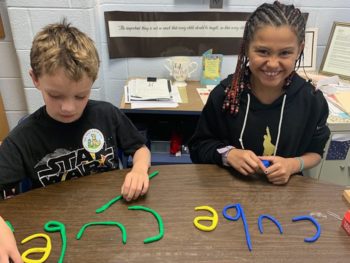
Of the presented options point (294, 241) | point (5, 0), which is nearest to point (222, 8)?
point (5, 0)

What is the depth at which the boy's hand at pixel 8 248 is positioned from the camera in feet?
2.33

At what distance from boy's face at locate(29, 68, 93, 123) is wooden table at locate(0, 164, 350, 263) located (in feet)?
0.75

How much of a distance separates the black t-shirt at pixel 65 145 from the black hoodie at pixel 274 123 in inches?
11.7

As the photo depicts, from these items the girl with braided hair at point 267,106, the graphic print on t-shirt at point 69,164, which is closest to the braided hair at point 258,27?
the girl with braided hair at point 267,106

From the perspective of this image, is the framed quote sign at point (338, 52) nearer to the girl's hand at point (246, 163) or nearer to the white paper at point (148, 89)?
the white paper at point (148, 89)

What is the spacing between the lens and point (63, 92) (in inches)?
39.0

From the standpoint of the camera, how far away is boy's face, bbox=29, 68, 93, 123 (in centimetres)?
97

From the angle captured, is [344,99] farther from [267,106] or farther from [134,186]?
[134,186]

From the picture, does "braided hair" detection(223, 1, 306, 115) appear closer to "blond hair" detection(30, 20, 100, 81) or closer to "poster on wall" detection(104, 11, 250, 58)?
"blond hair" detection(30, 20, 100, 81)

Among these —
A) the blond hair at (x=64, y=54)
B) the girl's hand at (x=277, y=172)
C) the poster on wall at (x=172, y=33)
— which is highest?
the blond hair at (x=64, y=54)

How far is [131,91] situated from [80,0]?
61 cm

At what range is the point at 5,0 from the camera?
1917 mm

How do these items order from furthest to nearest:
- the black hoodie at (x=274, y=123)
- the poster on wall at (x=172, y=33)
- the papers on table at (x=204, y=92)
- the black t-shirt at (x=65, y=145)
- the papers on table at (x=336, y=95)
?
the poster on wall at (x=172, y=33) < the papers on table at (x=204, y=92) < the papers on table at (x=336, y=95) < the black hoodie at (x=274, y=123) < the black t-shirt at (x=65, y=145)

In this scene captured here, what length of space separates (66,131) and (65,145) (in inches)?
1.9
